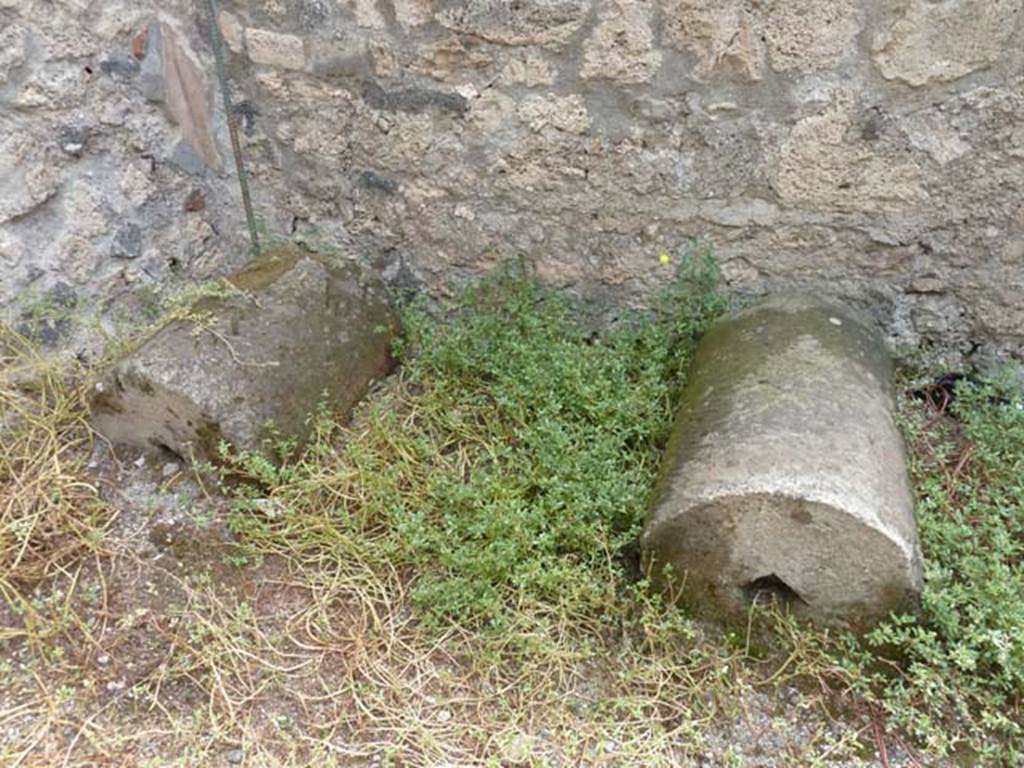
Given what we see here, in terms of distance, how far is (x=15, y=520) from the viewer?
2.31m

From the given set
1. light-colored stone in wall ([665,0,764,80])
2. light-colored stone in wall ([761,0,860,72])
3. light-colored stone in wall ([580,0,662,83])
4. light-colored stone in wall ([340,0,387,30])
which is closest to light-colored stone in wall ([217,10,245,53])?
light-colored stone in wall ([340,0,387,30])

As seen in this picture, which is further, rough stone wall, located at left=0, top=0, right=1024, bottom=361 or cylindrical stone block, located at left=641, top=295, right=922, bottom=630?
rough stone wall, located at left=0, top=0, right=1024, bottom=361

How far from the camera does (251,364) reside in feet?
8.14

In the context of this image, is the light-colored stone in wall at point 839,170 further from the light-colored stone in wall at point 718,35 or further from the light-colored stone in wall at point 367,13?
the light-colored stone in wall at point 367,13

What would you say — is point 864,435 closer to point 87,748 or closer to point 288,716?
point 288,716

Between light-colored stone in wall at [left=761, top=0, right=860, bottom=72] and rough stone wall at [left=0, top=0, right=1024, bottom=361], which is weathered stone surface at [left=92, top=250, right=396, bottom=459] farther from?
light-colored stone in wall at [left=761, top=0, right=860, bottom=72]

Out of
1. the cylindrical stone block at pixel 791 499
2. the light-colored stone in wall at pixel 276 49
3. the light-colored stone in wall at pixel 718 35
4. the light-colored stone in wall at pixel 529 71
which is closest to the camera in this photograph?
the cylindrical stone block at pixel 791 499

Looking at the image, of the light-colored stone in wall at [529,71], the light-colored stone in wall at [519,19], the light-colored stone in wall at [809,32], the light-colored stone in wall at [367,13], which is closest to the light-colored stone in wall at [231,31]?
the light-colored stone in wall at [367,13]

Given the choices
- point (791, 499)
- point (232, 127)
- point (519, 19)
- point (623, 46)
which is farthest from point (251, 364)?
point (791, 499)

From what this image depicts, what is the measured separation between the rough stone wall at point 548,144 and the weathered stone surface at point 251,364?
13.7 inches

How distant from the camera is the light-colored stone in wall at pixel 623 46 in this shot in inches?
94.8

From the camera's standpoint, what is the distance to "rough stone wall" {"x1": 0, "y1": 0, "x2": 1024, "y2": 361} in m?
2.37

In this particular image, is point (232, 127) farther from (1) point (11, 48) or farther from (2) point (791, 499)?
(2) point (791, 499)

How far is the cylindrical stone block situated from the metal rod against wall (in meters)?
1.69
